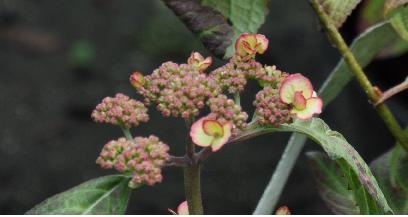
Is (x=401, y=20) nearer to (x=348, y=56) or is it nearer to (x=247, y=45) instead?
(x=348, y=56)

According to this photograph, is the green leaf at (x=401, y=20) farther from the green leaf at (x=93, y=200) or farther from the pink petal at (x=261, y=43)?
the green leaf at (x=93, y=200)

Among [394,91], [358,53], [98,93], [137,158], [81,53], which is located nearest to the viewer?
[137,158]

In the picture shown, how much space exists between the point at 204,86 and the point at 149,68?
1912mm

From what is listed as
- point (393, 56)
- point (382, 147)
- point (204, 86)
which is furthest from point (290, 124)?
point (382, 147)

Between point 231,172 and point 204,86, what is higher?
point 204,86

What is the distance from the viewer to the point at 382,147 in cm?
106

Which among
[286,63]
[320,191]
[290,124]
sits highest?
[290,124]

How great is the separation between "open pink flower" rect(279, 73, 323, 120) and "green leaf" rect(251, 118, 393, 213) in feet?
0.07

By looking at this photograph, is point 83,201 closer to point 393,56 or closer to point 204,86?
point 204,86

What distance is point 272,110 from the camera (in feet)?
1.49

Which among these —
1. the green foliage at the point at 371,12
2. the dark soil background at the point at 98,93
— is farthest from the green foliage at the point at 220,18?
the dark soil background at the point at 98,93

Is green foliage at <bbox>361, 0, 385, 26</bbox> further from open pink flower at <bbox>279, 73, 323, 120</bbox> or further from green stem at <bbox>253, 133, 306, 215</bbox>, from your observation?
open pink flower at <bbox>279, 73, 323, 120</bbox>

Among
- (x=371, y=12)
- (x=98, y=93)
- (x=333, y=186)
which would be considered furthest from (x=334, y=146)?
(x=98, y=93)

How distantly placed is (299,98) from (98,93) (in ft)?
6.30
